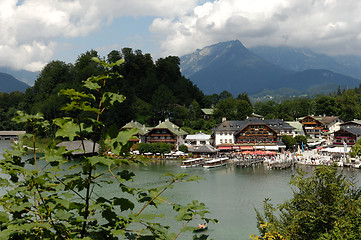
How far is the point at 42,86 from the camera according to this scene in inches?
3423

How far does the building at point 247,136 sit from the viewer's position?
57.3 metres

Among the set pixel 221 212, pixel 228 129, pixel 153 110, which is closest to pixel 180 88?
pixel 153 110

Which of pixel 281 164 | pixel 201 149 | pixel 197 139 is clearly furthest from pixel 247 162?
pixel 197 139

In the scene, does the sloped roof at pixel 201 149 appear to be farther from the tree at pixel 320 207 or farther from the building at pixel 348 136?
the tree at pixel 320 207

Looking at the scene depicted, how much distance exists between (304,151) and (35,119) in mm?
59540

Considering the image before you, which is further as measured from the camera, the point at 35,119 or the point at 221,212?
the point at 221,212

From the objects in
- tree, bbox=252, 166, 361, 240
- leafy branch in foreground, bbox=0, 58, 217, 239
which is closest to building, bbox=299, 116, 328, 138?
tree, bbox=252, 166, 361, 240

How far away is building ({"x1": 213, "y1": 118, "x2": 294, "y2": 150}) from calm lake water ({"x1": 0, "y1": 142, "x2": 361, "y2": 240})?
38.6ft

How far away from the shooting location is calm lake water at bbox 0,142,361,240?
21.4 m

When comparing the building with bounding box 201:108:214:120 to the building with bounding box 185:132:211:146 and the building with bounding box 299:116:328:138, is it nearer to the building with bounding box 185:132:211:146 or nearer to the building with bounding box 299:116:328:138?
the building with bounding box 185:132:211:146

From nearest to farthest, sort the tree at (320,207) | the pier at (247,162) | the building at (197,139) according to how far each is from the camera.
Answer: the tree at (320,207) < the pier at (247,162) < the building at (197,139)

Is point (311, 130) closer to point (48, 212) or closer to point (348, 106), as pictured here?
point (348, 106)

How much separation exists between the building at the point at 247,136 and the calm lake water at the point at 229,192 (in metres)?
11.8

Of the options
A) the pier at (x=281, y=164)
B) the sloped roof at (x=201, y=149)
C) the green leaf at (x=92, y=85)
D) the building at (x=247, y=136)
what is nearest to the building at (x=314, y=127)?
the building at (x=247, y=136)
